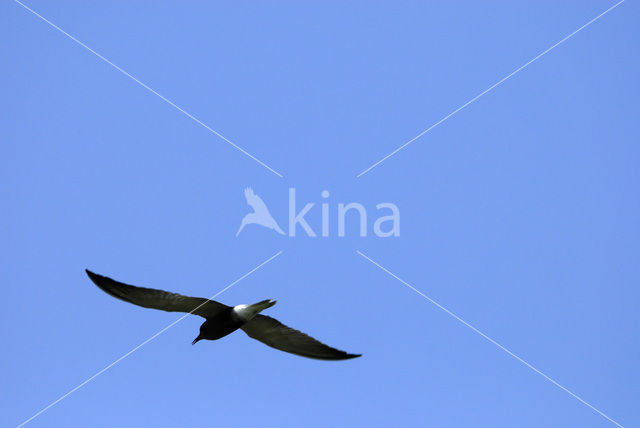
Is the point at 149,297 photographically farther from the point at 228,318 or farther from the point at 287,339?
the point at 287,339

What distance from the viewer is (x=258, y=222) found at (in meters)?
A: 16.1

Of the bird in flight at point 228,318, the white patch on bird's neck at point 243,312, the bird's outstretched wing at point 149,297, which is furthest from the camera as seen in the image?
the white patch on bird's neck at point 243,312

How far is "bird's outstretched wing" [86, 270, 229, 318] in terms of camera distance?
42.5ft

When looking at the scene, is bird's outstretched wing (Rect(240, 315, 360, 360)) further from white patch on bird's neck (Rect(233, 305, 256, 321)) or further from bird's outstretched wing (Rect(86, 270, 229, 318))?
bird's outstretched wing (Rect(86, 270, 229, 318))

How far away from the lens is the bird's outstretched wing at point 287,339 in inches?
580

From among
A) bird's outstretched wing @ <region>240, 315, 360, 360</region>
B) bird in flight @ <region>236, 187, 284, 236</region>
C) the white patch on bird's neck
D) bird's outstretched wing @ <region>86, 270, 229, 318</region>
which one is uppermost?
bird in flight @ <region>236, 187, 284, 236</region>

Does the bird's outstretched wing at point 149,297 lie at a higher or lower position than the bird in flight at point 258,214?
lower

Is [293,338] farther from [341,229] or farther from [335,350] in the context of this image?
[341,229]

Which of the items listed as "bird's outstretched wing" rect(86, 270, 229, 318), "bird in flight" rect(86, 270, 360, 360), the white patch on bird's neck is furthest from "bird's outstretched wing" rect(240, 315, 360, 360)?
"bird's outstretched wing" rect(86, 270, 229, 318)

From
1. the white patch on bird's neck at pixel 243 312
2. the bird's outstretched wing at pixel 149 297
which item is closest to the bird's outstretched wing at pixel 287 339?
the white patch on bird's neck at pixel 243 312

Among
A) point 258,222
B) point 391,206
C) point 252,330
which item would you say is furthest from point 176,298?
point 391,206

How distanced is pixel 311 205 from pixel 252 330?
2376mm

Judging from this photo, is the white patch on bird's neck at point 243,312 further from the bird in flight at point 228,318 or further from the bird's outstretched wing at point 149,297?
the bird's outstretched wing at point 149,297

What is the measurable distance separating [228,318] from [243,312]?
0.35 meters
